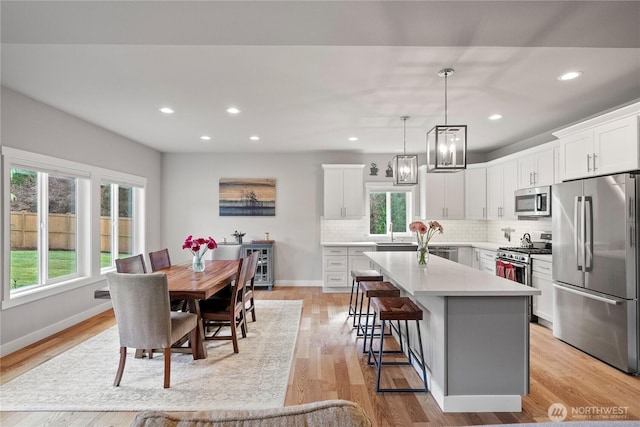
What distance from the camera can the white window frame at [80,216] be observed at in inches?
130

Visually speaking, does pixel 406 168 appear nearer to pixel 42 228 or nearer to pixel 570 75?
pixel 570 75

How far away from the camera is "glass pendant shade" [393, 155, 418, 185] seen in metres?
3.69

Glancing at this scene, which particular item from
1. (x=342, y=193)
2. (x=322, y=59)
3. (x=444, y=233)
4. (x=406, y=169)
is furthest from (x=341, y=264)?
(x=322, y=59)

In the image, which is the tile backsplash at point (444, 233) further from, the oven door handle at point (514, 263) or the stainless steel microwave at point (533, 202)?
the oven door handle at point (514, 263)

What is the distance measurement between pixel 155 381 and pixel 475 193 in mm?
5547

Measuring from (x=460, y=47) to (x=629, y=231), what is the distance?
2.20 m

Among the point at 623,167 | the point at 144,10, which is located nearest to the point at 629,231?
the point at 623,167

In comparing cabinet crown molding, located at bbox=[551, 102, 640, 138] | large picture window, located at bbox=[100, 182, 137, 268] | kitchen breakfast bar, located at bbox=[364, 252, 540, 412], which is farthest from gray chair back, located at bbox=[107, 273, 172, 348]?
cabinet crown molding, located at bbox=[551, 102, 640, 138]

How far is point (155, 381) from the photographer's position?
110 inches

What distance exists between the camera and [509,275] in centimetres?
455

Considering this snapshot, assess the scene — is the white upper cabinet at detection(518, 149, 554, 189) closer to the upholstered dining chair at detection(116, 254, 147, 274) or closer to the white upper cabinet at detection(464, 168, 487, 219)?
the white upper cabinet at detection(464, 168, 487, 219)

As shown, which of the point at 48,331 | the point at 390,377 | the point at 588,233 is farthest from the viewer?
the point at 48,331

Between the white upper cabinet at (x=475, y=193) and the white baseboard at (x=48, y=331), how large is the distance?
608 centimetres

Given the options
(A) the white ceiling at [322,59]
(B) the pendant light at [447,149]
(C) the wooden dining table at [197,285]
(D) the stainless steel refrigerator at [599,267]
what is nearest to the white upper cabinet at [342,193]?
(A) the white ceiling at [322,59]
